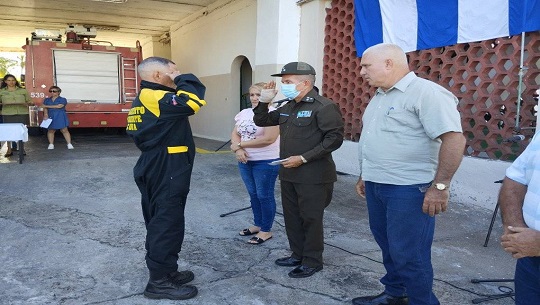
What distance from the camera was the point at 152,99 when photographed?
296 cm

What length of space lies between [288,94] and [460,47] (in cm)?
372

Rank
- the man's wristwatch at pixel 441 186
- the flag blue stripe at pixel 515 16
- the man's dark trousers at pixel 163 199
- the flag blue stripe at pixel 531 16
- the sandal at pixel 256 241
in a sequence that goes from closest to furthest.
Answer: the man's wristwatch at pixel 441 186, the man's dark trousers at pixel 163 199, the sandal at pixel 256 241, the flag blue stripe at pixel 531 16, the flag blue stripe at pixel 515 16

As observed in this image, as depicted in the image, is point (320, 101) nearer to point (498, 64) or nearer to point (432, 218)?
point (432, 218)

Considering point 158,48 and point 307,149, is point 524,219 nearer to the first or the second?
point 307,149

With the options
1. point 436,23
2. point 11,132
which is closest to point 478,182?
point 436,23

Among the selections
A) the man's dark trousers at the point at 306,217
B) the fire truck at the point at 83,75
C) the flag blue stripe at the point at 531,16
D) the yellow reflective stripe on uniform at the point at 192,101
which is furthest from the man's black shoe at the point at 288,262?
the fire truck at the point at 83,75

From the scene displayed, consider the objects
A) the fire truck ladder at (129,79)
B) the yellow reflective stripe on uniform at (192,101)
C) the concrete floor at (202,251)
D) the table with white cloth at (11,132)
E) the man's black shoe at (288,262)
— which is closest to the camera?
the yellow reflective stripe on uniform at (192,101)

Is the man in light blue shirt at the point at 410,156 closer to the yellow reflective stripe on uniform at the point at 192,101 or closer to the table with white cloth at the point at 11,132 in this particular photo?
the yellow reflective stripe on uniform at the point at 192,101

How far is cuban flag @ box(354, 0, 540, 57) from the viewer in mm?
5129

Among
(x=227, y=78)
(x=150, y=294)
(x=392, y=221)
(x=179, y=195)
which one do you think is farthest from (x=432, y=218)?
(x=227, y=78)

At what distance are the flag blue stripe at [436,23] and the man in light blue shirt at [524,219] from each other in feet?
14.8

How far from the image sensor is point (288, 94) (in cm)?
346

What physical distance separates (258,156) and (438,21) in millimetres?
3662

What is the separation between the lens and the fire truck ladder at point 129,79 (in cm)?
1302
